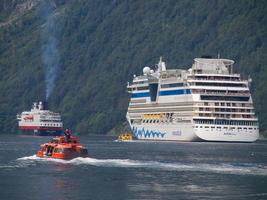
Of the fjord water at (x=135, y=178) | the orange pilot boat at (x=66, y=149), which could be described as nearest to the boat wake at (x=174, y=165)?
the fjord water at (x=135, y=178)

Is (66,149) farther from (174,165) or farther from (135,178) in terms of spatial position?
(135,178)

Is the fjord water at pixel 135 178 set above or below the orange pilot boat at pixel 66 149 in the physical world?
below

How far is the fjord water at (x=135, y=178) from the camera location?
93544mm

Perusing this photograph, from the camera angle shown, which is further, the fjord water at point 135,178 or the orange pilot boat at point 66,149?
the orange pilot boat at point 66,149

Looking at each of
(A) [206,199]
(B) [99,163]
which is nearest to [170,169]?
(B) [99,163]

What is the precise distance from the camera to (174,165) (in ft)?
407

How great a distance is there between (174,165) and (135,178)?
17069 mm

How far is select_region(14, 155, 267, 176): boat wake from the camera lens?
117 meters

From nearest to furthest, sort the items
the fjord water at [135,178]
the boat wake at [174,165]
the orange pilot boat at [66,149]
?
the fjord water at [135,178] < the boat wake at [174,165] < the orange pilot boat at [66,149]

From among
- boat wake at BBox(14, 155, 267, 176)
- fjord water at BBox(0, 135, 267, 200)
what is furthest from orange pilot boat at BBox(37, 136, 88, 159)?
fjord water at BBox(0, 135, 267, 200)

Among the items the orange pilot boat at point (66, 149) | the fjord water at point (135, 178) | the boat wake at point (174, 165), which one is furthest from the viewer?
the orange pilot boat at point (66, 149)

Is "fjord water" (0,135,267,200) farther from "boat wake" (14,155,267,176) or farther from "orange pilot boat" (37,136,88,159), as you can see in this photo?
"orange pilot boat" (37,136,88,159)

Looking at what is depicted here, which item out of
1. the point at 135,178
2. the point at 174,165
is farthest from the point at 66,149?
the point at 135,178

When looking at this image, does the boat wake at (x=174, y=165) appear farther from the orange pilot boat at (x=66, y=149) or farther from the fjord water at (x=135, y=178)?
the orange pilot boat at (x=66, y=149)
